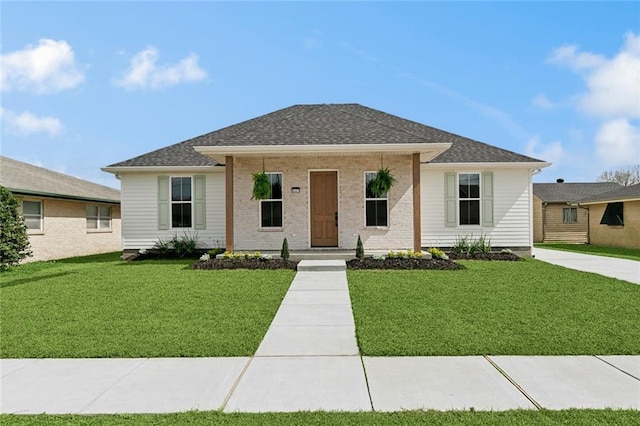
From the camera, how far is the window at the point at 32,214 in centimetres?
1369

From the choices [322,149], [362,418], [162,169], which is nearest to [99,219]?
[162,169]

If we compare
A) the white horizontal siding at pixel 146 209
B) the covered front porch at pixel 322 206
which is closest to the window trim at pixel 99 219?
the white horizontal siding at pixel 146 209

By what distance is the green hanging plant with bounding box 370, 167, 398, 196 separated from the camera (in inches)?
440

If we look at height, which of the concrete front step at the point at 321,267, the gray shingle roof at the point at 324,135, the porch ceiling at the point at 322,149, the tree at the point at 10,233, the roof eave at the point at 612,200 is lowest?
the concrete front step at the point at 321,267

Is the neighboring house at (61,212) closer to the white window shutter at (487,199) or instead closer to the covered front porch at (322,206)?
the covered front porch at (322,206)

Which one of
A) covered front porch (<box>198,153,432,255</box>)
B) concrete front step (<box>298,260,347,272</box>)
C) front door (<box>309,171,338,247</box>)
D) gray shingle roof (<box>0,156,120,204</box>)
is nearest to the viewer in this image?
concrete front step (<box>298,260,347,272</box>)

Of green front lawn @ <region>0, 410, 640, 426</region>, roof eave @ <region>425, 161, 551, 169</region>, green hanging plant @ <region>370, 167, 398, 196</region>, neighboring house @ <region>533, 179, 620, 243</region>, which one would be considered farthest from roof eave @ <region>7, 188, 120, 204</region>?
neighboring house @ <region>533, 179, 620, 243</region>

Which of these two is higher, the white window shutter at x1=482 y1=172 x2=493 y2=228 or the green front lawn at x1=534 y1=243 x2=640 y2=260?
the white window shutter at x1=482 y1=172 x2=493 y2=228

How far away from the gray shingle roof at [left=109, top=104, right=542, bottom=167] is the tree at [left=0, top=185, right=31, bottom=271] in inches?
128

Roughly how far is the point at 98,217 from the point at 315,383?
18080 millimetres

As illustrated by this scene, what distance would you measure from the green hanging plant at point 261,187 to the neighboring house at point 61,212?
870 cm

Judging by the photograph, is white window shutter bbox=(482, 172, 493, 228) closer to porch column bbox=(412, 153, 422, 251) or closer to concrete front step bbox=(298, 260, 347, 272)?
porch column bbox=(412, 153, 422, 251)

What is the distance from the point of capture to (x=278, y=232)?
11.8 meters

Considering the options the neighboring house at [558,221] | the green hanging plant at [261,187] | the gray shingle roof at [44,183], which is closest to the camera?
the green hanging plant at [261,187]
